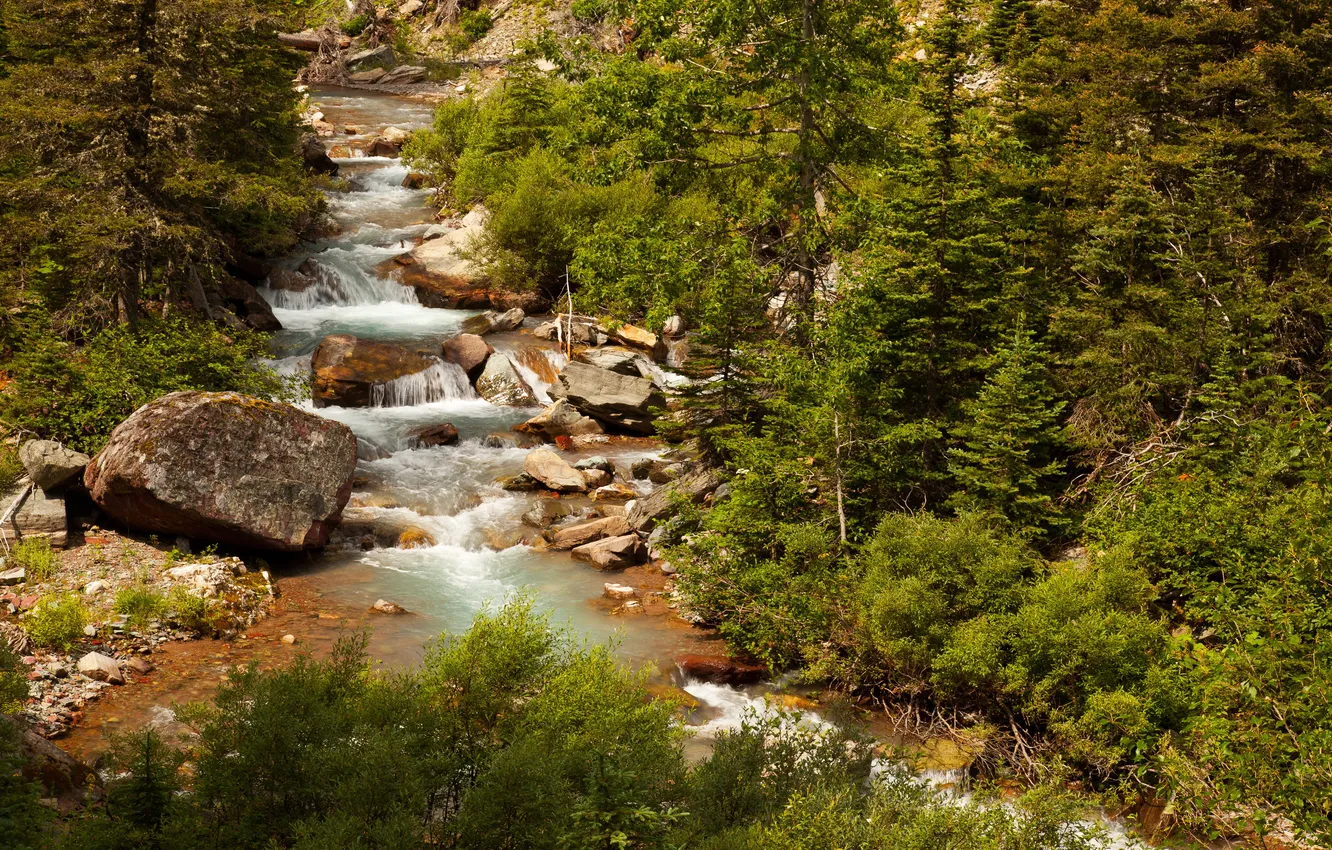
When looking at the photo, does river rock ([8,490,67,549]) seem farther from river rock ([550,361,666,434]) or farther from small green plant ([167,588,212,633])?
river rock ([550,361,666,434])

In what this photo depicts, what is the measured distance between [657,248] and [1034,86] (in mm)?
8343

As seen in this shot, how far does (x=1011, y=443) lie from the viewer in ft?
48.2

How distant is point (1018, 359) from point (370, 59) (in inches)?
2433

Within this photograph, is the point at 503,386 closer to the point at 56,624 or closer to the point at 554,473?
the point at 554,473

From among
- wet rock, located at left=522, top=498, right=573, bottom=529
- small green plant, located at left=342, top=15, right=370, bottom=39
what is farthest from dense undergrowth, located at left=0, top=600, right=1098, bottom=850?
small green plant, located at left=342, top=15, right=370, bottom=39

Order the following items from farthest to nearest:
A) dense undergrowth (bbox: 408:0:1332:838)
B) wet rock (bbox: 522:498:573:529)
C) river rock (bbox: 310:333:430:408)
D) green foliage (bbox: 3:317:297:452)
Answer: river rock (bbox: 310:333:430:408) → wet rock (bbox: 522:498:573:529) → green foliage (bbox: 3:317:297:452) → dense undergrowth (bbox: 408:0:1332:838)

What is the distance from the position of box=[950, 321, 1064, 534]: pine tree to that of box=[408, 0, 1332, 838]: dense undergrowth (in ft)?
0.24

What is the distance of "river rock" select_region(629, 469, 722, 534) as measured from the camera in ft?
59.1

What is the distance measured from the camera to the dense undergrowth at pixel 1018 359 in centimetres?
1238

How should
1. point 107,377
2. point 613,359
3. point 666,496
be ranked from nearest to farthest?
1. point 107,377
2. point 666,496
3. point 613,359

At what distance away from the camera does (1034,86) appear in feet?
61.8

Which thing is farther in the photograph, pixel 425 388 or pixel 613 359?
pixel 425 388

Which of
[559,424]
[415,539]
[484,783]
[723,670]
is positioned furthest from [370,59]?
[484,783]

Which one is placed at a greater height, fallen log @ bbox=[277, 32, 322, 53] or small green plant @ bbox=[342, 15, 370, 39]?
small green plant @ bbox=[342, 15, 370, 39]
